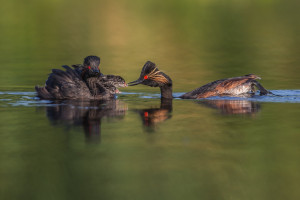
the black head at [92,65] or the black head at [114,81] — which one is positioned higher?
the black head at [92,65]

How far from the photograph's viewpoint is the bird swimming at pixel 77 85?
57.9ft

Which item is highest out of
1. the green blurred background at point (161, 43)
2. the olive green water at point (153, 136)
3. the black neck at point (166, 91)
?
the green blurred background at point (161, 43)

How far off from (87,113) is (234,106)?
12.8 ft

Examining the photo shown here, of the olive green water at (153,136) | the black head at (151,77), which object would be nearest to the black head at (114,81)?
the olive green water at (153,136)

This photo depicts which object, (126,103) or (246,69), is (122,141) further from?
(246,69)

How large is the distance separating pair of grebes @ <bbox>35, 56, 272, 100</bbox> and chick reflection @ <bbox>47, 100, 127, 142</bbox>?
705 mm

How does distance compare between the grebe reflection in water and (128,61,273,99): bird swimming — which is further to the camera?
(128,61,273,99): bird swimming

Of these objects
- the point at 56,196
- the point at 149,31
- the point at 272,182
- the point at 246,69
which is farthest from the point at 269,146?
the point at 149,31

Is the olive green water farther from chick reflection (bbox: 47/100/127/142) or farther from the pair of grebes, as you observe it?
the pair of grebes

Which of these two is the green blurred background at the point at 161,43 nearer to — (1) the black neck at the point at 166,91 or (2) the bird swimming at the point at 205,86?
(2) the bird swimming at the point at 205,86

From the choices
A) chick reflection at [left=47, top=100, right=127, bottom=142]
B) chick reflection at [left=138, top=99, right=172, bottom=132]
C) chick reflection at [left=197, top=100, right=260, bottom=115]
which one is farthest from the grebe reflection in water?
chick reflection at [left=47, top=100, right=127, bottom=142]

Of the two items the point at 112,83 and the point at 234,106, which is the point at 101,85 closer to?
the point at 112,83

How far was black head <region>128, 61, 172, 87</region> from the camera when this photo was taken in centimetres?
1764

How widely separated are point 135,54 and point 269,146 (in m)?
21.2
